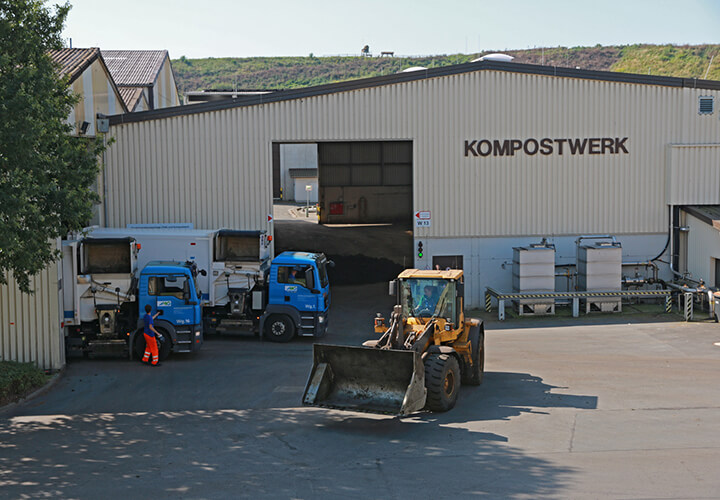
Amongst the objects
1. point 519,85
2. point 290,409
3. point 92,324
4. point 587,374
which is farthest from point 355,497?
point 519,85

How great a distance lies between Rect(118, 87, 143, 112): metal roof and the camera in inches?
1561

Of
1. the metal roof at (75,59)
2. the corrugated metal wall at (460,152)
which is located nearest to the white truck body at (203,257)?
the corrugated metal wall at (460,152)

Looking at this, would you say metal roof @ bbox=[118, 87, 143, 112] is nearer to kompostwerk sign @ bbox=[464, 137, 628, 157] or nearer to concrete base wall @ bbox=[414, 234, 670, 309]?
concrete base wall @ bbox=[414, 234, 670, 309]

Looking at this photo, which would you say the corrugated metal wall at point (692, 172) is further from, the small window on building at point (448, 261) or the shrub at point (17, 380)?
the shrub at point (17, 380)

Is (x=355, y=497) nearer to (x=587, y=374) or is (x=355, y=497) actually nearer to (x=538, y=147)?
(x=587, y=374)

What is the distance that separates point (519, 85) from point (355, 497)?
858 inches

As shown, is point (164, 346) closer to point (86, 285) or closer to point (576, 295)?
point (86, 285)

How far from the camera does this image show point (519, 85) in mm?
29906

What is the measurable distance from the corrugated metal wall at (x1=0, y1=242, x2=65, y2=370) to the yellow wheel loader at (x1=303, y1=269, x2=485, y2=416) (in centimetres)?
862

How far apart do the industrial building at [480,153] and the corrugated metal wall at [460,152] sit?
4 cm

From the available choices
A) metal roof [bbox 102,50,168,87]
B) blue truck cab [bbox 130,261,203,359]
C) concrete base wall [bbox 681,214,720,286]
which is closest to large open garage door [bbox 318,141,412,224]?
metal roof [bbox 102,50,168,87]

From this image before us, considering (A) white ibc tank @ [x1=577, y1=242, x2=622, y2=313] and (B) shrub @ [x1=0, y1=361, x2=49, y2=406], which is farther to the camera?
(A) white ibc tank @ [x1=577, y1=242, x2=622, y2=313]

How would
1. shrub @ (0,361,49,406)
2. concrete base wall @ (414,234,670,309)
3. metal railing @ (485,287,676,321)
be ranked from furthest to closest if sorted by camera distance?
concrete base wall @ (414,234,670,309), metal railing @ (485,287,676,321), shrub @ (0,361,49,406)

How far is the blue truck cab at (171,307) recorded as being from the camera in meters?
22.0
